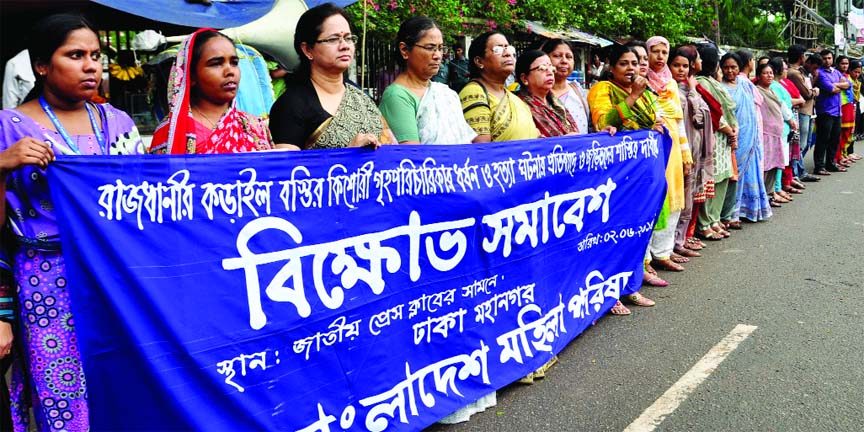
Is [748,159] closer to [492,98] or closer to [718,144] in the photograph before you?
[718,144]

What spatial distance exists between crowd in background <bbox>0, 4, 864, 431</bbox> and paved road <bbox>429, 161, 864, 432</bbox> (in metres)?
0.21

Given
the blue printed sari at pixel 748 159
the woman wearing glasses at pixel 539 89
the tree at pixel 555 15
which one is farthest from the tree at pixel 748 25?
the woman wearing glasses at pixel 539 89

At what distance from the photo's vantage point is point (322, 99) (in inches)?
122

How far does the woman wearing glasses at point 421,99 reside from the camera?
3520mm

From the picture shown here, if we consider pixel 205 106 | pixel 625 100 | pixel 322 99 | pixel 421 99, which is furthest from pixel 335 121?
pixel 625 100

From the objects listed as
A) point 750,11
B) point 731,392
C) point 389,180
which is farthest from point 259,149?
point 750,11

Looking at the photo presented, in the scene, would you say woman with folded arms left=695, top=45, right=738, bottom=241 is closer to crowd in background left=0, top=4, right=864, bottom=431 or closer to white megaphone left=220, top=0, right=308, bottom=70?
crowd in background left=0, top=4, right=864, bottom=431

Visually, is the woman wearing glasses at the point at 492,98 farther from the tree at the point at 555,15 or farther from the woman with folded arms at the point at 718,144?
the tree at the point at 555,15

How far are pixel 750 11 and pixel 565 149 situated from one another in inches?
947

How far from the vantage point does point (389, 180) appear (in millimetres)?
2869

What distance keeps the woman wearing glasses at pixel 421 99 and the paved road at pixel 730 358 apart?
1.25 m

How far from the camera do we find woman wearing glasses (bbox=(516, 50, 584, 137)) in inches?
169

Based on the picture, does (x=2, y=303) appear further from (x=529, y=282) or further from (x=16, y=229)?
(x=529, y=282)

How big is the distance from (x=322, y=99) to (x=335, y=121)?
0.39 feet
